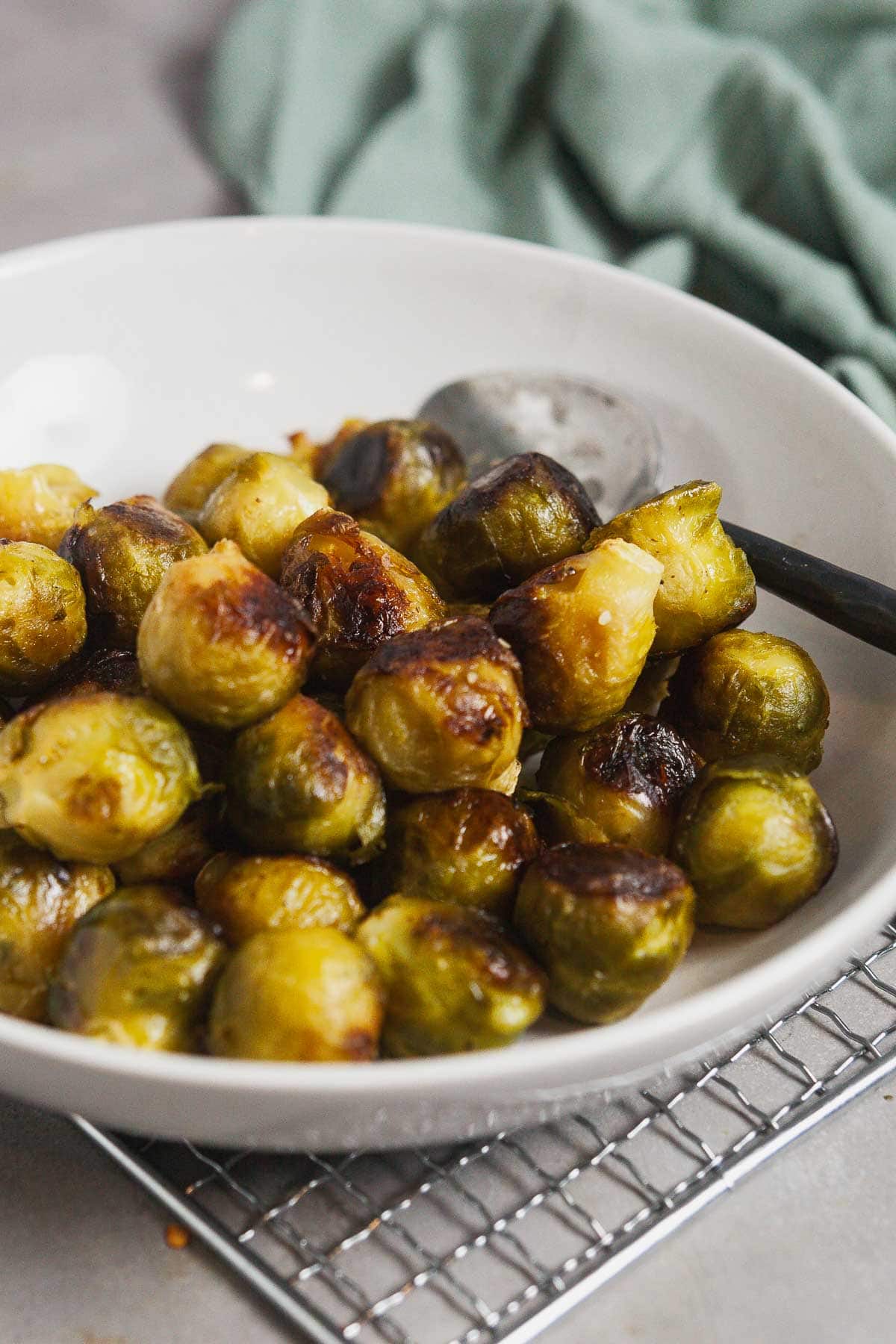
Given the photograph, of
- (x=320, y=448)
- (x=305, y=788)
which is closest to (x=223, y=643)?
(x=305, y=788)

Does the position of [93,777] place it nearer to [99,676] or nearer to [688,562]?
[99,676]

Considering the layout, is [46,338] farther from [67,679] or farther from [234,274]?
[67,679]

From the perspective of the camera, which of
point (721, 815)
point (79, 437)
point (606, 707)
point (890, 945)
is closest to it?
point (721, 815)

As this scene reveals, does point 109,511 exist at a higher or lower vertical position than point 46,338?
higher

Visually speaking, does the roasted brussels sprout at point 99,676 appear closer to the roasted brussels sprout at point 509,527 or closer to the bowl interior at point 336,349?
the roasted brussels sprout at point 509,527

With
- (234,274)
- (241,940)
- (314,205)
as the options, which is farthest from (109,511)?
(314,205)

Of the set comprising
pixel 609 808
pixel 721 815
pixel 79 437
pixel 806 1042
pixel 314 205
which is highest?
pixel 721 815

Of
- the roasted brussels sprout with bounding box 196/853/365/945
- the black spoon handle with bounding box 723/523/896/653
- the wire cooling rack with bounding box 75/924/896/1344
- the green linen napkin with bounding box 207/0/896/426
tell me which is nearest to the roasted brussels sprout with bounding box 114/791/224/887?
the roasted brussels sprout with bounding box 196/853/365/945

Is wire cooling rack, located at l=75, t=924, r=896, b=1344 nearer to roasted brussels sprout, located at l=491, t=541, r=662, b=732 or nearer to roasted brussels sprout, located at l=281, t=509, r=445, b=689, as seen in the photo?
roasted brussels sprout, located at l=491, t=541, r=662, b=732
